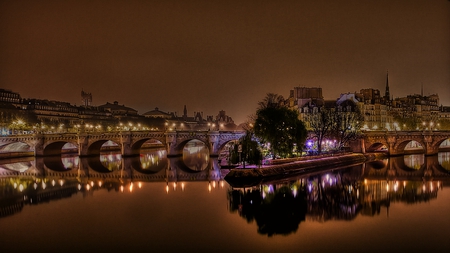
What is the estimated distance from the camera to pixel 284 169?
4572cm

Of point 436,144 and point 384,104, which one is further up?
point 384,104

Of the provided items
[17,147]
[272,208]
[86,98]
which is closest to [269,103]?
[272,208]

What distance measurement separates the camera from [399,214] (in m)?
28.9

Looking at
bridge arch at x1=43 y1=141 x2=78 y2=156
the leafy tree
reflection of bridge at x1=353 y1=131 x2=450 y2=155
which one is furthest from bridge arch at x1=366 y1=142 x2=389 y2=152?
bridge arch at x1=43 y1=141 x2=78 y2=156

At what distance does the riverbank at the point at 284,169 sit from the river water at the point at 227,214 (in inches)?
57.4

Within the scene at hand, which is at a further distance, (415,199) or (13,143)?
(13,143)

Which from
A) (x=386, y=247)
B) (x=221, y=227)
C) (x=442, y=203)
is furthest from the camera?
(x=442, y=203)

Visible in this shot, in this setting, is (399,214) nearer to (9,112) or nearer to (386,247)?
(386,247)

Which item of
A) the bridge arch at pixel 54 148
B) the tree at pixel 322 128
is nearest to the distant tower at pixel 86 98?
the bridge arch at pixel 54 148

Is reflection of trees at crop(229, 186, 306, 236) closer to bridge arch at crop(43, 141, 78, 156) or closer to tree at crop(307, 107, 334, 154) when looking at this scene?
tree at crop(307, 107, 334, 154)

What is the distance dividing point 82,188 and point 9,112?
8068cm

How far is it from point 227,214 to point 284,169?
17.7 metres

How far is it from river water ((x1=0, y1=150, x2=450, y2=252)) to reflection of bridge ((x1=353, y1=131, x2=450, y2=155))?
69.4ft

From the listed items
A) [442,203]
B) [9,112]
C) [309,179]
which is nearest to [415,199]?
[442,203]
